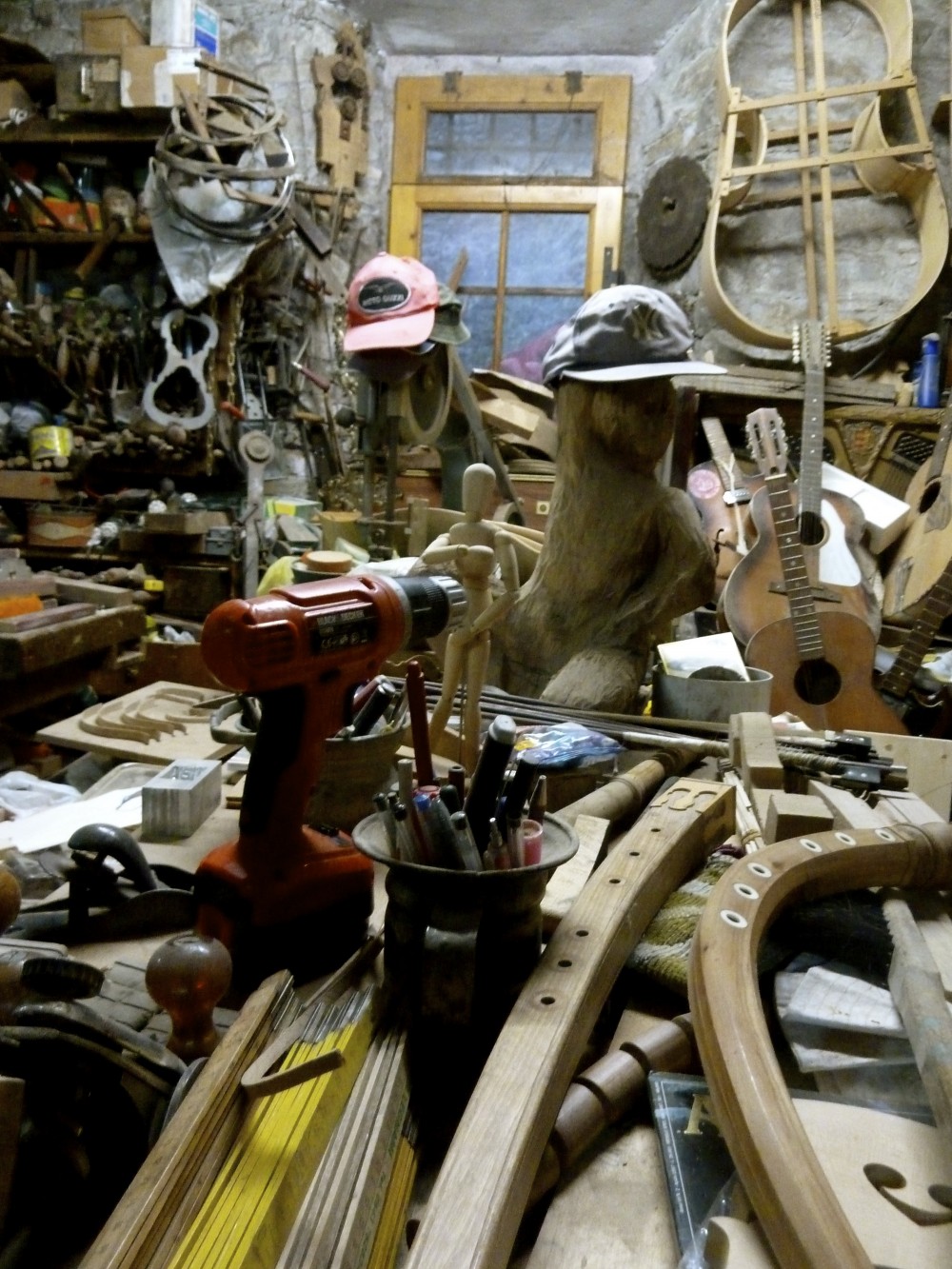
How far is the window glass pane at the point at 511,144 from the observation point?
5.02 meters

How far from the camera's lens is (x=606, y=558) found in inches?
75.4

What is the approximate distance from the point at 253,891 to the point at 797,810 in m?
0.61

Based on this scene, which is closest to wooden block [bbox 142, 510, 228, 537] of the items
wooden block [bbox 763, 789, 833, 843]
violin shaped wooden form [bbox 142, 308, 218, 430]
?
violin shaped wooden form [bbox 142, 308, 218, 430]

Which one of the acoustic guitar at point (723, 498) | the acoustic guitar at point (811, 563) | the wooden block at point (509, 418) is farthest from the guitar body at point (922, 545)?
the wooden block at point (509, 418)

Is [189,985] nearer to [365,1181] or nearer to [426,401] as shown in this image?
[365,1181]

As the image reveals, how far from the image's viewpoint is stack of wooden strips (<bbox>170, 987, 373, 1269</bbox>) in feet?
1.62

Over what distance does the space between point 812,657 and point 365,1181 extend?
7.23 feet

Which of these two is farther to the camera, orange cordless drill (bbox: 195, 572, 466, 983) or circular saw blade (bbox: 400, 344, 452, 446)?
circular saw blade (bbox: 400, 344, 452, 446)

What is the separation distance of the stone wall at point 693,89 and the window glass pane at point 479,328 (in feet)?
2.41

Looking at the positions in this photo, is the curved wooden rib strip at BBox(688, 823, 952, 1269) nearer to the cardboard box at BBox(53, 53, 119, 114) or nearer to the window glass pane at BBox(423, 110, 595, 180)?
the cardboard box at BBox(53, 53, 119, 114)

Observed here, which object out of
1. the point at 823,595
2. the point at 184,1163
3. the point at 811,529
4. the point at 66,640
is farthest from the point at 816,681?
the point at 184,1163

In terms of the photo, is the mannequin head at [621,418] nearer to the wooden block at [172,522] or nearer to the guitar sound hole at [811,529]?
the guitar sound hole at [811,529]

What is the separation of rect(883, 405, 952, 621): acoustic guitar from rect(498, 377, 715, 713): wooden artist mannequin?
144cm

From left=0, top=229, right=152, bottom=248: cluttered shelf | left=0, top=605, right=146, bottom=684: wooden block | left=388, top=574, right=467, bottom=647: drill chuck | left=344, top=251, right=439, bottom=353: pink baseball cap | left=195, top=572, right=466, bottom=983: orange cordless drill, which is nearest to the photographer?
left=195, top=572, right=466, bottom=983: orange cordless drill
